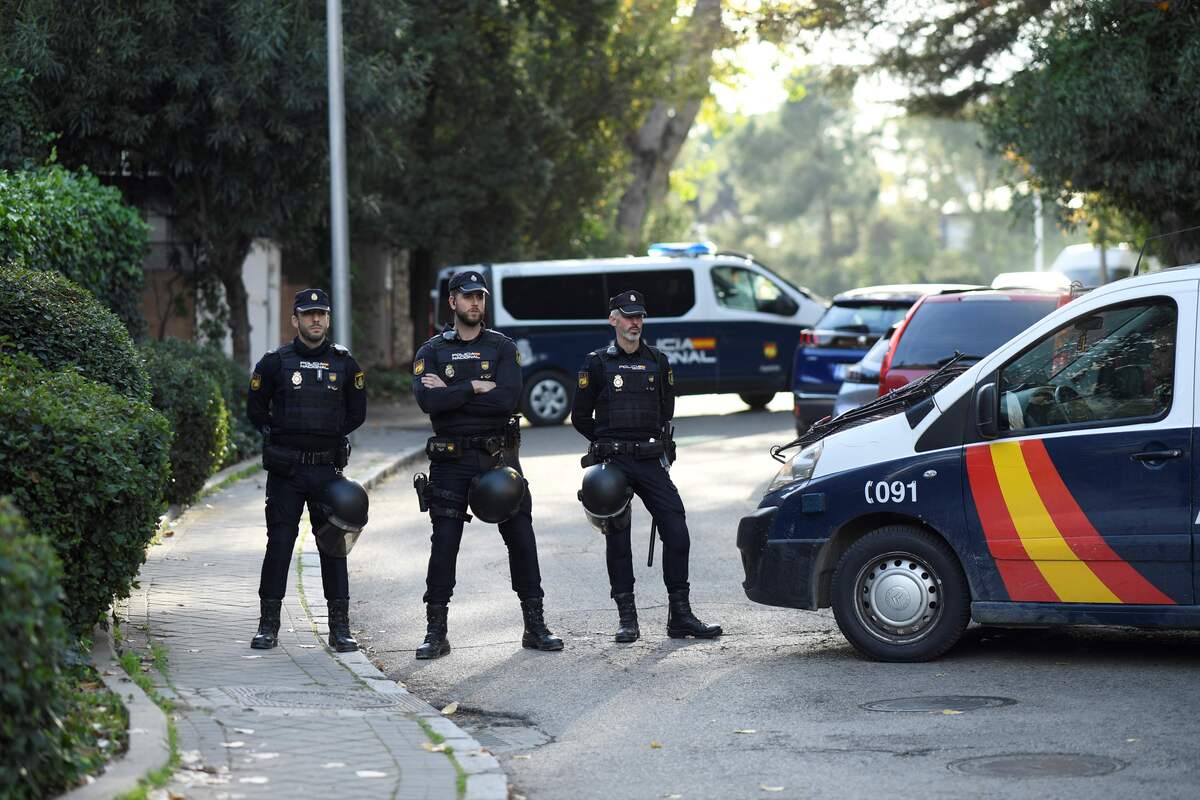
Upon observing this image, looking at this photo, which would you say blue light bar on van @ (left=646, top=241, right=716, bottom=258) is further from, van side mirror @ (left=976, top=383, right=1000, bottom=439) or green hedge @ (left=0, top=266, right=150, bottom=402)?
van side mirror @ (left=976, top=383, right=1000, bottom=439)

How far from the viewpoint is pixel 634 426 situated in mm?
9461

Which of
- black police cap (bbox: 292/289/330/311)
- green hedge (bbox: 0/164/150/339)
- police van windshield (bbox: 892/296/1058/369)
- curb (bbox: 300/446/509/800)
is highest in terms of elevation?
green hedge (bbox: 0/164/150/339)

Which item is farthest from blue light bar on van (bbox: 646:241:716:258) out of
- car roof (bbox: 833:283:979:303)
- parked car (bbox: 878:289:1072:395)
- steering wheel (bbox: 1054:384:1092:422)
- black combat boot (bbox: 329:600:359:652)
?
steering wheel (bbox: 1054:384:1092:422)

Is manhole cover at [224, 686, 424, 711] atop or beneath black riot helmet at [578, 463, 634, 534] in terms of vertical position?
beneath

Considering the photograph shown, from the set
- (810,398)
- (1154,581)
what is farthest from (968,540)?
(810,398)

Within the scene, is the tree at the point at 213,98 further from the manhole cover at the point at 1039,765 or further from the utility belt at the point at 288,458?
the manhole cover at the point at 1039,765

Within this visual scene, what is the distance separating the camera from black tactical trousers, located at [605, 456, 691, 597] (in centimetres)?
948

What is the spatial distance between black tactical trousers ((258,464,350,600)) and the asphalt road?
50 cm

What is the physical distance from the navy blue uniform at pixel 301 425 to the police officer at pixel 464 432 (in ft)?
1.32

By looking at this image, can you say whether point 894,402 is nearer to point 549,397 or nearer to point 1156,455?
point 1156,455

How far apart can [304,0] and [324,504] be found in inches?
514

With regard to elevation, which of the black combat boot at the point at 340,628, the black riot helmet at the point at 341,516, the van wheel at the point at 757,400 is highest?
the black riot helmet at the point at 341,516

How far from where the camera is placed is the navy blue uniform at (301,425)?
9078mm

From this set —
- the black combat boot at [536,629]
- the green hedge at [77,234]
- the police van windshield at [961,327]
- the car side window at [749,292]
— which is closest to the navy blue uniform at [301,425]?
the black combat boot at [536,629]
